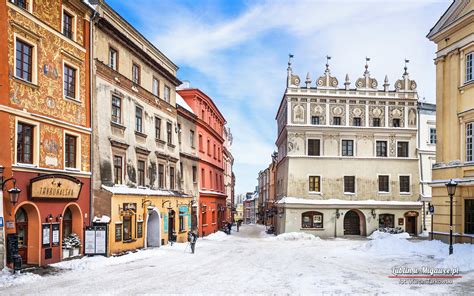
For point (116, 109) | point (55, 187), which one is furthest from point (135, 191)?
point (55, 187)

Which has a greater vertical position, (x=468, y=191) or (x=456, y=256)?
(x=468, y=191)

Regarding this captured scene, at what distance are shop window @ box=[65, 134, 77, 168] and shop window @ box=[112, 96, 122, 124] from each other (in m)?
4.05

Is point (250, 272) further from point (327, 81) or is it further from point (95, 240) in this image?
point (327, 81)

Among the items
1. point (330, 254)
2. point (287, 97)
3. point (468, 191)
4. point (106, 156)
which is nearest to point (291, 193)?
point (287, 97)

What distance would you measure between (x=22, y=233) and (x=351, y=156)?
102 ft

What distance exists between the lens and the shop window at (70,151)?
20938mm

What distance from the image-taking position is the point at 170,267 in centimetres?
2005

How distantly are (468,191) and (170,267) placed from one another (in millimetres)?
15796

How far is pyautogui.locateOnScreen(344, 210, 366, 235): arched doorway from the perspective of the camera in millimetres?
42281

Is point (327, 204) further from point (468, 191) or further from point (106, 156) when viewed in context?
point (106, 156)

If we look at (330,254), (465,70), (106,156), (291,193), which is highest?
(465,70)

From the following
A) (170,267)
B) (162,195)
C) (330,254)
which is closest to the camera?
(170,267)

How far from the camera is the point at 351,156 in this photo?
42.7 meters

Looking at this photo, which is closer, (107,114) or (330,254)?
(107,114)
